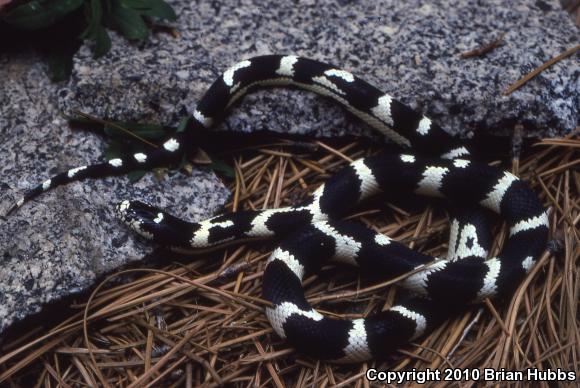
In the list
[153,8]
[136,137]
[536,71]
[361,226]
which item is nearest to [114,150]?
[136,137]

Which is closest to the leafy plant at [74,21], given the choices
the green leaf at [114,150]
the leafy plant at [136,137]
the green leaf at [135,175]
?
the leafy plant at [136,137]

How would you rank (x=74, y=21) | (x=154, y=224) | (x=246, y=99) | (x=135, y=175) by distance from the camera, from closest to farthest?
(x=154, y=224), (x=135, y=175), (x=246, y=99), (x=74, y=21)

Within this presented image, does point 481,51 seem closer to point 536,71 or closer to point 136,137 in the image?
point 536,71

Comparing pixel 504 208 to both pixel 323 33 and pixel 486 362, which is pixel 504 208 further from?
pixel 323 33

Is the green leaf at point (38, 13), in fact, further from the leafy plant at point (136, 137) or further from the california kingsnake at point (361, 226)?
the california kingsnake at point (361, 226)

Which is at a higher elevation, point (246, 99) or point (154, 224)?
point (246, 99)

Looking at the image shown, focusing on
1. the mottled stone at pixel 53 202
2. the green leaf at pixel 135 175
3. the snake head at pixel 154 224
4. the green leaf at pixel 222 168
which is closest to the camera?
the mottled stone at pixel 53 202

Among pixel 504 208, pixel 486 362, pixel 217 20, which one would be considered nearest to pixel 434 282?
pixel 486 362
